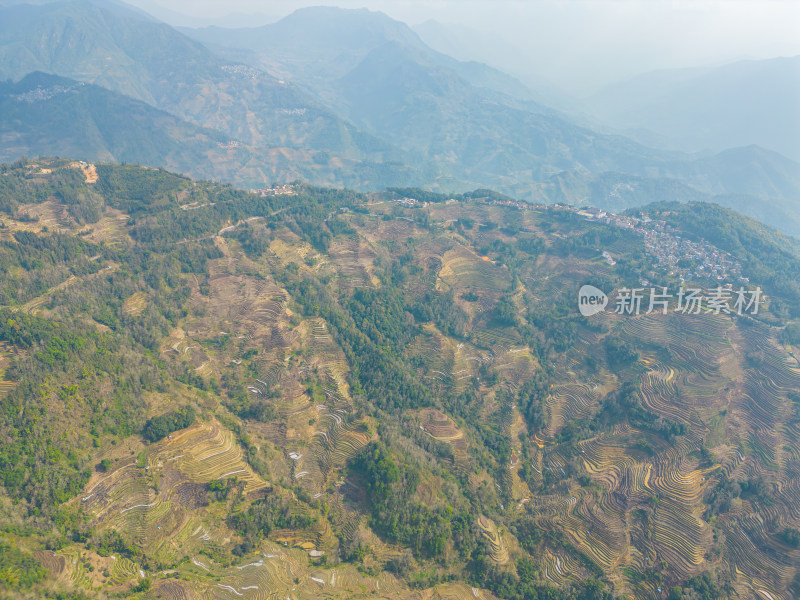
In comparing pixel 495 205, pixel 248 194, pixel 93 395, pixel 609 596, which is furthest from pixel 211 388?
pixel 495 205

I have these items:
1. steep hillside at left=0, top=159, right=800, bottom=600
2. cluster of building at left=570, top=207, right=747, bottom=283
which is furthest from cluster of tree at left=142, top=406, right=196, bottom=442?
cluster of building at left=570, top=207, right=747, bottom=283

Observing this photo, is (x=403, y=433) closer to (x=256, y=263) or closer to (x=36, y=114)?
(x=256, y=263)

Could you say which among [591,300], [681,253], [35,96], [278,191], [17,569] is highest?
[35,96]

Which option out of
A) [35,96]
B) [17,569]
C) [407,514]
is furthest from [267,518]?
[35,96]

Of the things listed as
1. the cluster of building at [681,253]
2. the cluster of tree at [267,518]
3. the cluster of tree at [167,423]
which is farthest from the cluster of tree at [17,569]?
the cluster of building at [681,253]

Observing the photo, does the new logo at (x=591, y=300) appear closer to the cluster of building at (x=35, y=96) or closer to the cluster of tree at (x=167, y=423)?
the cluster of tree at (x=167, y=423)

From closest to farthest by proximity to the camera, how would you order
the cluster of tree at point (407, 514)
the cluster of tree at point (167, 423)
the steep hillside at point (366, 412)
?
the steep hillside at point (366, 412)
the cluster of tree at point (407, 514)
the cluster of tree at point (167, 423)

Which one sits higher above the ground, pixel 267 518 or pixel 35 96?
pixel 35 96

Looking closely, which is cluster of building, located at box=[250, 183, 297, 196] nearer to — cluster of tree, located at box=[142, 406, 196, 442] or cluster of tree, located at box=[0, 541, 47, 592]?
cluster of tree, located at box=[142, 406, 196, 442]

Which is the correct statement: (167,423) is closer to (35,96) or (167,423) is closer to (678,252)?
(678,252)

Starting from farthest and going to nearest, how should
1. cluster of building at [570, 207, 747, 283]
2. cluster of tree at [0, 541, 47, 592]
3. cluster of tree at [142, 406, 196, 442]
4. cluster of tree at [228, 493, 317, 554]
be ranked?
cluster of building at [570, 207, 747, 283] → cluster of tree at [142, 406, 196, 442] → cluster of tree at [228, 493, 317, 554] → cluster of tree at [0, 541, 47, 592]
